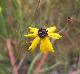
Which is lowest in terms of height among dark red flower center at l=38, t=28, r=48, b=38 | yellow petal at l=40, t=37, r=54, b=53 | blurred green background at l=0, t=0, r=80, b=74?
yellow petal at l=40, t=37, r=54, b=53

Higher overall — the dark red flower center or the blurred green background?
the blurred green background

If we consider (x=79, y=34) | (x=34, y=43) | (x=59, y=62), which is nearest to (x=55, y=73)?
(x=59, y=62)

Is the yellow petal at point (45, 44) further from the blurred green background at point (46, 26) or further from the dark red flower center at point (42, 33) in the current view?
the blurred green background at point (46, 26)

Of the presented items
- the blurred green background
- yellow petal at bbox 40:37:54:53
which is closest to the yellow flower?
yellow petal at bbox 40:37:54:53

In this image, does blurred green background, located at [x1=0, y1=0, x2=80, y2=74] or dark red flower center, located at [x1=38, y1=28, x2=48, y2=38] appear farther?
blurred green background, located at [x1=0, y1=0, x2=80, y2=74]

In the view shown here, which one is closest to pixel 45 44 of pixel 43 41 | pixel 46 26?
pixel 43 41

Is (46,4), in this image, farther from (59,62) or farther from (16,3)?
(59,62)

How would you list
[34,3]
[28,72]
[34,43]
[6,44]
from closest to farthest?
[34,43], [28,72], [6,44], [34,3]

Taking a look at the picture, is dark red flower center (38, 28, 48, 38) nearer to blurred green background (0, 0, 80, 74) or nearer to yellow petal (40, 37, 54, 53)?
yellow petal (40, 37, 54, 53)

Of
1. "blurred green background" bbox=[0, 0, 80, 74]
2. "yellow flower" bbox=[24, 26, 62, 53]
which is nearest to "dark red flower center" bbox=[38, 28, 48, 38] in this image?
"yellow flower" bbox=[24, 26, 62, 53]
